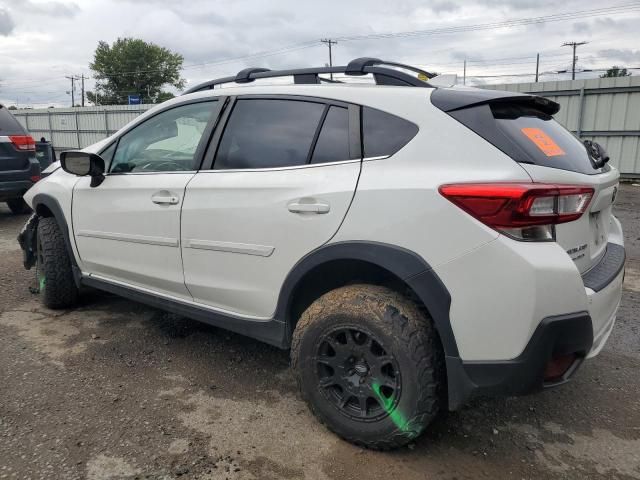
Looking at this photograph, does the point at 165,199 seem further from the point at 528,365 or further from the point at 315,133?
the point at 528,365

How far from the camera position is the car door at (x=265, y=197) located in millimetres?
2346

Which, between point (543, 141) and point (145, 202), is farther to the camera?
point (145, 202)

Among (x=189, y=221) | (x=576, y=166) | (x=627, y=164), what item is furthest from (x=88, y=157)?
(x=627, y=164)

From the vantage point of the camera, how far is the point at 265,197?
2.50m

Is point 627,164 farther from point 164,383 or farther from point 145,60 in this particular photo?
point 145,60

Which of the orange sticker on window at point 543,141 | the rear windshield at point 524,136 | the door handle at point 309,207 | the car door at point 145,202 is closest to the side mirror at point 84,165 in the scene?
the car door at point 145,202

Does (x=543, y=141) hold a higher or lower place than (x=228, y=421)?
higher

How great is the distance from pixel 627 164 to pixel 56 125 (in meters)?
25.7

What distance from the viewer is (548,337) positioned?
190cm

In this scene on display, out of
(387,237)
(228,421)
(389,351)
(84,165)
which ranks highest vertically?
(84,165)

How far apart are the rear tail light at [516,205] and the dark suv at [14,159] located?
277 inches

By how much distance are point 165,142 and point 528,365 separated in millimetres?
2487

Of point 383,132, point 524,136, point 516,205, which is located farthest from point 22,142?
point 516,205

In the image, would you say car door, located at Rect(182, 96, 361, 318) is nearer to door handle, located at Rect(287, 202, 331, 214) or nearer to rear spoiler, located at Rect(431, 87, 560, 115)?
door handle, located at Rect(287, 202, 331, 214)
